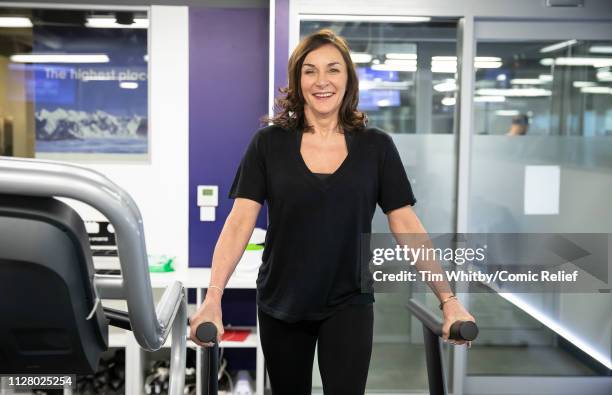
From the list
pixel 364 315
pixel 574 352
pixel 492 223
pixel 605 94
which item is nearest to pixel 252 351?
pixel 492 223

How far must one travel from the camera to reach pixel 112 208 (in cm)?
93

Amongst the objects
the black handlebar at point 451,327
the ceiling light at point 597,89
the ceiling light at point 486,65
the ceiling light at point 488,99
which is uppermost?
the ceiling light at point 486,65

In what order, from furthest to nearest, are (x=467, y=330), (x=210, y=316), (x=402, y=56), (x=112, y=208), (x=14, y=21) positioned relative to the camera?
(x=14, y=21)
(x=402, y=56)
(x=210, y=316)
(x=467, y=330)
(x=112, y=208)

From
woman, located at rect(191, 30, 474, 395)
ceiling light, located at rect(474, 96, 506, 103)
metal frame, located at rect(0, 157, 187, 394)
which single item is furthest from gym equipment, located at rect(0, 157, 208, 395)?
ceiling light, located at rect(474, 96, 506, 103)

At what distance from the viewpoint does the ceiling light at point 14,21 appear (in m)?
4.02

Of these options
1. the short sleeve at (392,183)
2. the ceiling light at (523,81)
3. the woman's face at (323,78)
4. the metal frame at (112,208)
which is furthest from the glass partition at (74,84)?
the metal frame at (112,208)

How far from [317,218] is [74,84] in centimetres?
265

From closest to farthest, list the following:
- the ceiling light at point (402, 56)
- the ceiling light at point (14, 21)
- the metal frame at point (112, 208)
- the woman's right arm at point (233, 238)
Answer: the metal frame at point (112, 208) < the woman's right arm at point (233, 238) < the ceiling light at point (402, 56) < the ceiling light at point (14, 21)

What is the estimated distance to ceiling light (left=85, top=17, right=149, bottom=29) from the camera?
13.3ft

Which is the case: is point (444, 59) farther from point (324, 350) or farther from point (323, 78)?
point (324, 350)

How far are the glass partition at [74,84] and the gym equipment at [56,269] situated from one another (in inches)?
125

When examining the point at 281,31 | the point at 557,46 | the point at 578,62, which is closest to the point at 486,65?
the point at 557,46

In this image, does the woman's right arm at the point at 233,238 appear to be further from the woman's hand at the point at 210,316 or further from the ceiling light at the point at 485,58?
the ceiling light at the point at 485,58

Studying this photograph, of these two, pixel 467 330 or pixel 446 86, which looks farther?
pixel 446 86
